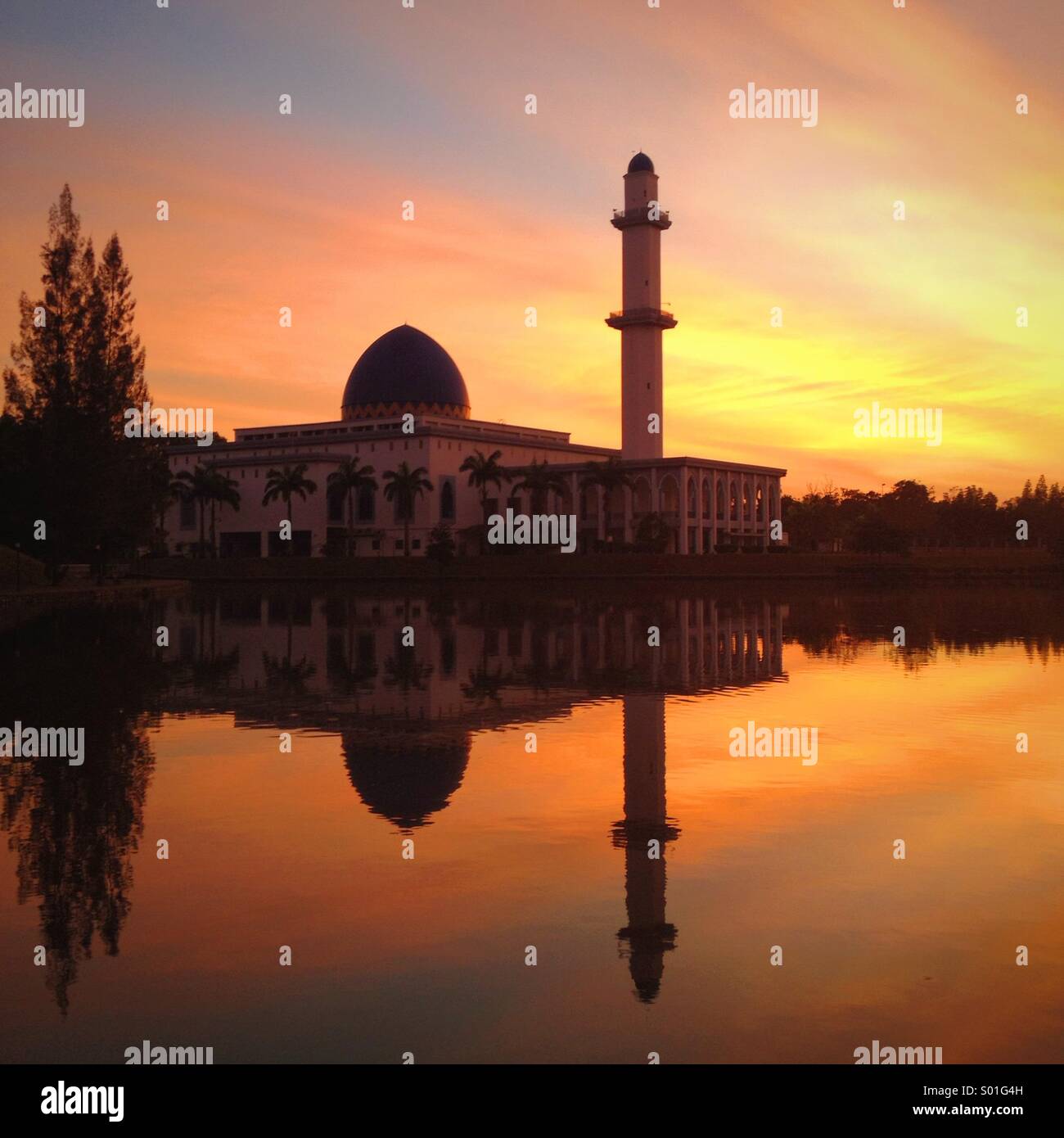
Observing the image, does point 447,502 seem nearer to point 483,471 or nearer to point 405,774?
point 483,471

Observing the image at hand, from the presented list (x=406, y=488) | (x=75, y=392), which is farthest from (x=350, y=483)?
(x=75, y=392)

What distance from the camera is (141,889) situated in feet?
31.7

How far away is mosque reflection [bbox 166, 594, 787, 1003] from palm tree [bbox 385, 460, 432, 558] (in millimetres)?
50172

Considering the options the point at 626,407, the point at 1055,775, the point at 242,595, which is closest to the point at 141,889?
the point at 1055,775

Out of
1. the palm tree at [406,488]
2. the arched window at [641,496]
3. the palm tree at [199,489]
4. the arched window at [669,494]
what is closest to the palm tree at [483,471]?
the palm tree at [406,488]

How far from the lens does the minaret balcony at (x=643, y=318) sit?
95438 mm

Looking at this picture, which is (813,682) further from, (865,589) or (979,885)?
(865,589)

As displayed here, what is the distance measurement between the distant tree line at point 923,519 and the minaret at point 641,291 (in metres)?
41.4

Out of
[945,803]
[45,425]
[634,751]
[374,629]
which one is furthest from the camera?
[45,425]

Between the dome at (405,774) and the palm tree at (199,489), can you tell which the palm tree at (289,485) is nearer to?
the palm tree at (199,489)

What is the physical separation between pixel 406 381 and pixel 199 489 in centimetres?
2009

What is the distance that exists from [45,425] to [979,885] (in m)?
55.0

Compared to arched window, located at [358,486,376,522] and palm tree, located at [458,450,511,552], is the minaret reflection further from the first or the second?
arched window, located at [358,486,376,522]
